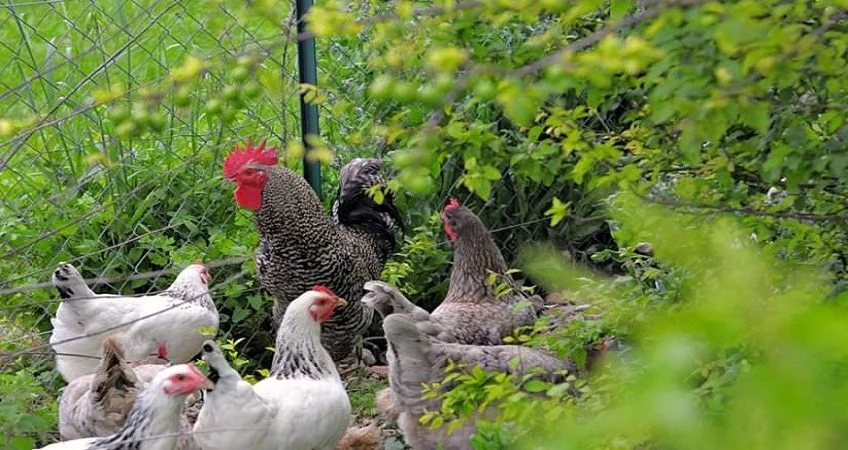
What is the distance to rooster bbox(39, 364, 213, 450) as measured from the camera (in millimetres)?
3213

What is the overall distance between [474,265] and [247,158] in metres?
0.84

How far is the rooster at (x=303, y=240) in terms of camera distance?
427 cm

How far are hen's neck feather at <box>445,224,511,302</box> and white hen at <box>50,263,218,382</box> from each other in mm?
811

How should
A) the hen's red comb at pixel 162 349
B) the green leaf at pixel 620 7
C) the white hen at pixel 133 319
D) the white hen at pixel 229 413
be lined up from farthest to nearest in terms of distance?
1. the hen's red comb at pixel 162 349
2. the white hen at pixel 133 319
3. the white hen at pixel 229 413
4. the green leaf at pixel 620 7

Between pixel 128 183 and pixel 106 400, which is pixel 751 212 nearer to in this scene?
pixel 106 400

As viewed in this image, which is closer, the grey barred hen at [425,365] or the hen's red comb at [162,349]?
the grey barred hen at [425,365]

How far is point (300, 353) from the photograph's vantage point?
3.72 m

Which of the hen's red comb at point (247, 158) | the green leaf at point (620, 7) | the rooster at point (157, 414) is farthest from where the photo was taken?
the hen's red comb at point (247, 158)

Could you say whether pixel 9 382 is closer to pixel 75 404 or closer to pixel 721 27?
pixel 75 404

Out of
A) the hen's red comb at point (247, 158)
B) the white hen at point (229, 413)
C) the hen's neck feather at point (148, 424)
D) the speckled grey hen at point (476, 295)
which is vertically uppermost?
the hen's red comb at point (247, 158)

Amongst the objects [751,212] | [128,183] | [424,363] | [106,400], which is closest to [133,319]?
[106,400]

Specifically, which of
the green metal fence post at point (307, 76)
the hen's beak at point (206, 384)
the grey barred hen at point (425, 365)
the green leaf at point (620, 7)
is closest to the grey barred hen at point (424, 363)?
the grey barred hen at point (425, 365)

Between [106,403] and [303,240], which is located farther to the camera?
[303,240]

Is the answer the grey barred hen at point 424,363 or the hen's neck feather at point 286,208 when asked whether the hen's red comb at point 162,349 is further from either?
the grey barred hen at point 424,363
